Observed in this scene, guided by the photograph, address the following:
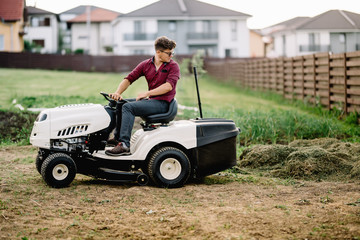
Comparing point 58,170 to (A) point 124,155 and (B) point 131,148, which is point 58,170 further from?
(B) point 131,148

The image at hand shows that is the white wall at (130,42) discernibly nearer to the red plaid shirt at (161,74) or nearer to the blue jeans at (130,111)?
the red plaid shirt at (161,74)

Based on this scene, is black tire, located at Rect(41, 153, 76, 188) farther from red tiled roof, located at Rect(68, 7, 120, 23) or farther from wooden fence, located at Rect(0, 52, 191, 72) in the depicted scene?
red tiled roof, located at Rect(68, 7, 120, 23)

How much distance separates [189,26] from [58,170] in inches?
1918

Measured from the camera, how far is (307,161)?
20.0 ft

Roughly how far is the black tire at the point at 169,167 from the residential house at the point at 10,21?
4080 cm

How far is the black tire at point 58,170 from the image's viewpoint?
530cm

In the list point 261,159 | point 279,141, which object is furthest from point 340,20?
point 261,159

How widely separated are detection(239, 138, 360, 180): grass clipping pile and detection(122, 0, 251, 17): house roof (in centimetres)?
4630

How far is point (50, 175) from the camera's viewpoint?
5.31 m

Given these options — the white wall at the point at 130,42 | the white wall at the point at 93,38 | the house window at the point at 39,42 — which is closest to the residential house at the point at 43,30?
the house window at the point at 39,42

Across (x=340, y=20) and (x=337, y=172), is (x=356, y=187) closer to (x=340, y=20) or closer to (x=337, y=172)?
(x=337, y=172)

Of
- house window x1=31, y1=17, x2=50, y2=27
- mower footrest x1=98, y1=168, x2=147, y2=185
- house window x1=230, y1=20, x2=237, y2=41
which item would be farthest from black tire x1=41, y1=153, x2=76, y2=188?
house window x1=31, y1=17, x2=50, y2=27

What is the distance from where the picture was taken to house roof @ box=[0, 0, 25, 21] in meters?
43.5

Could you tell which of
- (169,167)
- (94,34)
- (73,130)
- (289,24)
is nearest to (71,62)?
(289,24)
